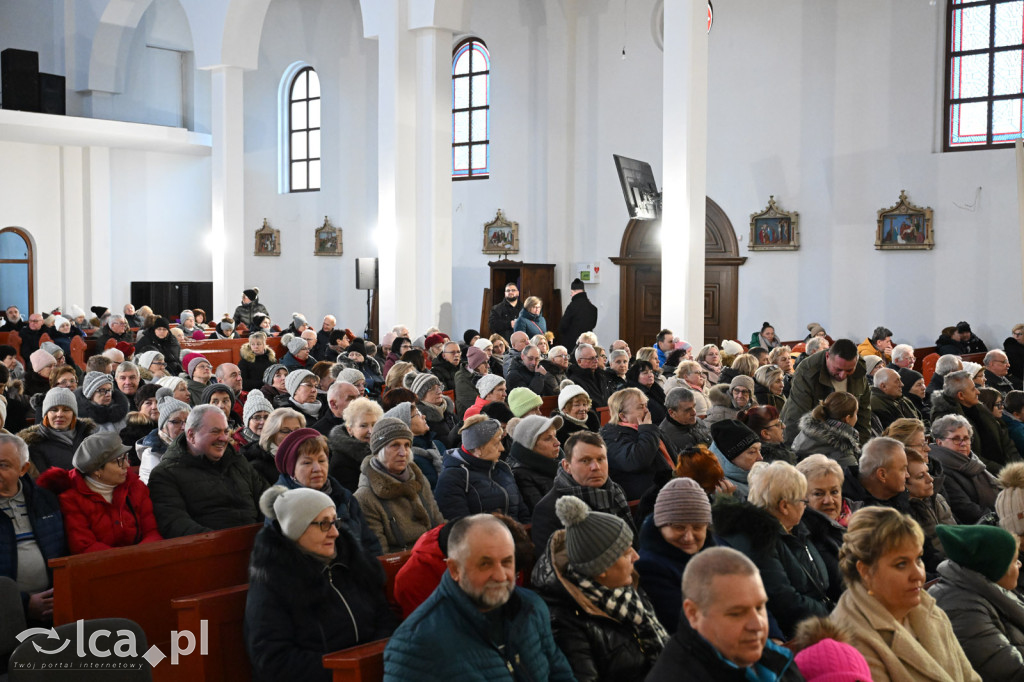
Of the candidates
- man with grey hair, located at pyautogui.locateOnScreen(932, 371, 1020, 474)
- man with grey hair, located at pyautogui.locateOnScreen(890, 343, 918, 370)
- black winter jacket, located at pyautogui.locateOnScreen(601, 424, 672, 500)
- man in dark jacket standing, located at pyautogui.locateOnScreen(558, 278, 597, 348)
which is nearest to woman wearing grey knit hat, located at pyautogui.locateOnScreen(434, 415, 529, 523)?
black winter jacket, located at pyautogui.locateOnScreen(601, 424, 672, 500)

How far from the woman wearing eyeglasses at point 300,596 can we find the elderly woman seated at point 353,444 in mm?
1699

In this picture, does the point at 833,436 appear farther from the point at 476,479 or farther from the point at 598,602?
the point at 598,602

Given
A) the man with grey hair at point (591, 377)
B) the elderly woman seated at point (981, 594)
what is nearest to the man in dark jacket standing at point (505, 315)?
the man with grey hair at point (591, 377)

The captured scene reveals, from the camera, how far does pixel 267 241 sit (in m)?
22.5

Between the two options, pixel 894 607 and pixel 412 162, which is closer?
pixel 894 607

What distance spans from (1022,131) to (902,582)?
12.7 meters

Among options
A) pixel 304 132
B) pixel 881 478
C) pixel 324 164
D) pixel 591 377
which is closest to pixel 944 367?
pixel 591 377

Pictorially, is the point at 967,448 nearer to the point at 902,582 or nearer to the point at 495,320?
the point at 902,582

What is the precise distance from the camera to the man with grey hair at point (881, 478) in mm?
4898

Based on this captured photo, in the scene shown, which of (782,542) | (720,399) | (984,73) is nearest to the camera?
(782,542)

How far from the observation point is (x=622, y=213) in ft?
57.2

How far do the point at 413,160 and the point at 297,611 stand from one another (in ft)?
41.5

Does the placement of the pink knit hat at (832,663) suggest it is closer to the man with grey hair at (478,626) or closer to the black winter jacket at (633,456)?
the man with grey hair at (478,626)

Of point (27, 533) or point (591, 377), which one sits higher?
point (591, 377)
